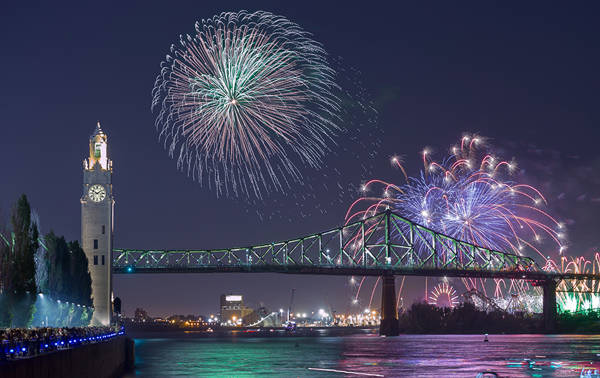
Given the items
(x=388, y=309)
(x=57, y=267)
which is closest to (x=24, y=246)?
(x=57, y=267)

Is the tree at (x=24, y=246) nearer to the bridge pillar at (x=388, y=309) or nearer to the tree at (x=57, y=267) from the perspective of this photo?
the tree at (x=57, y=267)

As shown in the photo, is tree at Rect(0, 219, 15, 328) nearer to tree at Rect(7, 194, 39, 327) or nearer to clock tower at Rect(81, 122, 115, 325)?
tree at Rect(7, 194, 39, 327)

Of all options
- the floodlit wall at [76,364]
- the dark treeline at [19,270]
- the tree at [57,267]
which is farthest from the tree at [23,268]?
the tree at [57,267]

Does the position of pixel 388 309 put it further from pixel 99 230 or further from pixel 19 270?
pixel 19 270

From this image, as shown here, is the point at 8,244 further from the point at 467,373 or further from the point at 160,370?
the point at 467,373

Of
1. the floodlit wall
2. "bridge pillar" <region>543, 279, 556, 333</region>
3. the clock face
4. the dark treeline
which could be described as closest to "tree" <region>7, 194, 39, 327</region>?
the dark treeline
